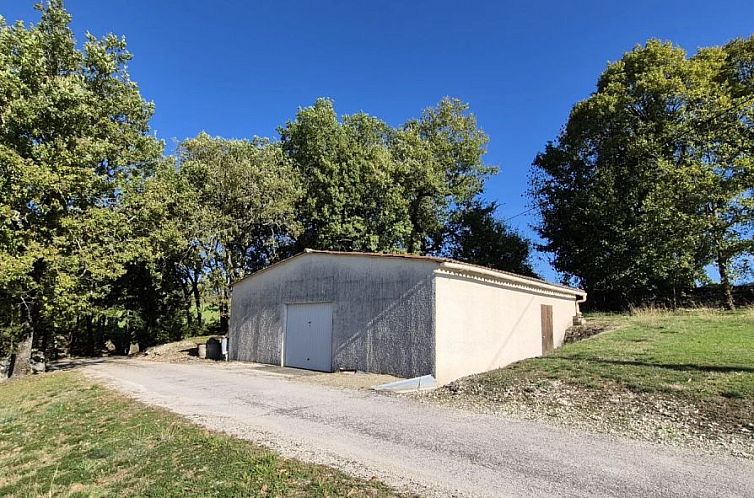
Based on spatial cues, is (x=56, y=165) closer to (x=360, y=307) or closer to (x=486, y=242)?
(x=360, y=307)

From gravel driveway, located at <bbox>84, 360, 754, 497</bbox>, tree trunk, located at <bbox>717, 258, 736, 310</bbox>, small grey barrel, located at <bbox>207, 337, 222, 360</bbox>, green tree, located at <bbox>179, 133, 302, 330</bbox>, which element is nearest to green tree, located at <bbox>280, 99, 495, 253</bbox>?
green tree, located at <bbox>179, 133, 302, 330</bbox>

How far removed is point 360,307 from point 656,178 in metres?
18.7

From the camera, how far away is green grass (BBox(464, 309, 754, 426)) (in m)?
7.22

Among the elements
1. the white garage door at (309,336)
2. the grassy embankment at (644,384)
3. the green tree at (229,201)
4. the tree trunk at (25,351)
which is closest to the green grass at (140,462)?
the grassy embankment at (644,384)

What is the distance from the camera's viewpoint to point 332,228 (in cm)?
2456

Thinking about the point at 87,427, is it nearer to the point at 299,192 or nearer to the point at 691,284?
the point at 299,192

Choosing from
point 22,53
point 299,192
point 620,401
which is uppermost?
point 22,53

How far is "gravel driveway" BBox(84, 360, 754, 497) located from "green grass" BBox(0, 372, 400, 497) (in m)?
0.44

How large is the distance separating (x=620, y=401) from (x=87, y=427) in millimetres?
8410

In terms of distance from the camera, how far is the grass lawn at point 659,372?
709 centimetres

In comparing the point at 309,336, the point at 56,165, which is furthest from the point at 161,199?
the point at 309,336

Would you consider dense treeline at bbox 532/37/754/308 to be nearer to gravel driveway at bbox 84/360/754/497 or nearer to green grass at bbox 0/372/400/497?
gravel driveway at bbox 84/360/754/497

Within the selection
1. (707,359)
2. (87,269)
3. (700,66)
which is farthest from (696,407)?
(700,66)

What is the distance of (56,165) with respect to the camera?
1347 centimetres
